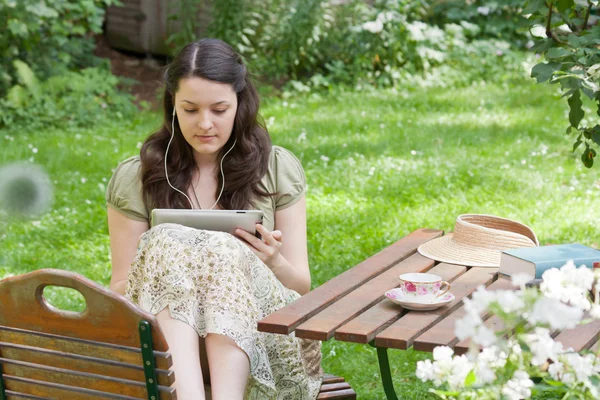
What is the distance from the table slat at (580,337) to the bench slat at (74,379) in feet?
2.97

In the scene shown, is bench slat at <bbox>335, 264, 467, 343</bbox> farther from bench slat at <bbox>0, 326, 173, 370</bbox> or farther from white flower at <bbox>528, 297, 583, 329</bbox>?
white flower at <bbox>528, 297, 583, 329</bbox>

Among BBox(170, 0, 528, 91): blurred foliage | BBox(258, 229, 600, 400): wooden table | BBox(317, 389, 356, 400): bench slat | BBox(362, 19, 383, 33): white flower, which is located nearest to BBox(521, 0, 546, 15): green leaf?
BBox(258, 229, 600, 400): wooden table

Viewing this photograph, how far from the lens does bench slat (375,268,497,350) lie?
2.21 m

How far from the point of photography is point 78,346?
83.3 inches

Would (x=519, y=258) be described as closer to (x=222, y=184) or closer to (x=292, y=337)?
(x=292, y=337)

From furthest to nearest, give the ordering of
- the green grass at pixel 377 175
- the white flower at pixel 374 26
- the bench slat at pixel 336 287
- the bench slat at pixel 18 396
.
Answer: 1. the white flower at pixel 374 26
2. the green grass at pixel 377 175
3. the bench slat at pixel 336 287
4. the bench slat at pixel 18 396

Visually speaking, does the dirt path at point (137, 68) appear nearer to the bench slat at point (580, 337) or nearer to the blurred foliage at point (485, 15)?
the blurred foliage at point (485, 15)

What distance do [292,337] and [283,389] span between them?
0.15 m

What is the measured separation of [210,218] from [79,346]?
2.44 ft

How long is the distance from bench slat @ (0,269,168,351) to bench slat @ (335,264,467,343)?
466mm

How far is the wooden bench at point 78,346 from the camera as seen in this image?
6.63ft

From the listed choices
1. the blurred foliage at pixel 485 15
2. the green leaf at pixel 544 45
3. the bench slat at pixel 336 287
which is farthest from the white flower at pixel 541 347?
the blurred foliage at pixel 485 15

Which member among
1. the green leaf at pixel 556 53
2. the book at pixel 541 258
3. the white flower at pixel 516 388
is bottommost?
the book at pixel 541 258

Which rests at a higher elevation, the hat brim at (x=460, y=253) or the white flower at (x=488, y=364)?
the white flower at (x=488, y=364)
